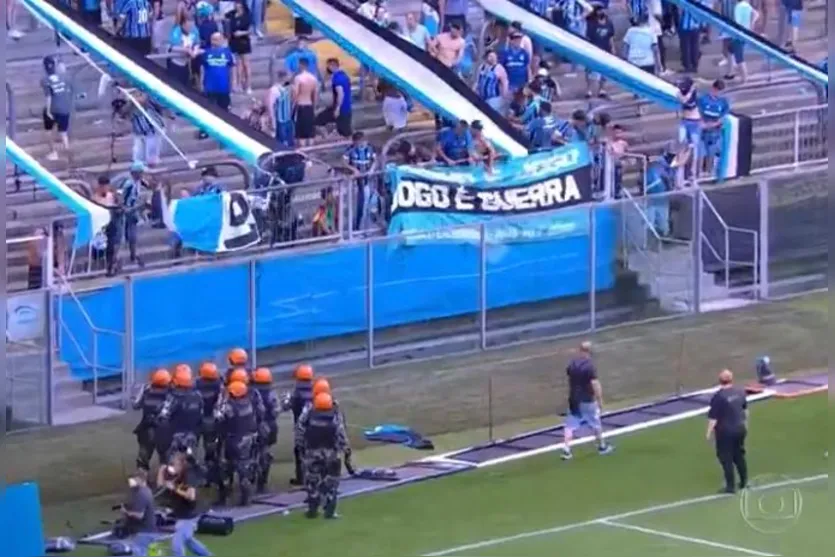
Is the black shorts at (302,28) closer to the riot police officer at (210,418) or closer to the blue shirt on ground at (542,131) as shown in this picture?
the blue shirt on ground at (542,131)

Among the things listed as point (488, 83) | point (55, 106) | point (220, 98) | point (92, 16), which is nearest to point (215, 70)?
point (220, 98)

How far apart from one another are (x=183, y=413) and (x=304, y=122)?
947cm

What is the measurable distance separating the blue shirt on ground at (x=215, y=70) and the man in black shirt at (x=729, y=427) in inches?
416

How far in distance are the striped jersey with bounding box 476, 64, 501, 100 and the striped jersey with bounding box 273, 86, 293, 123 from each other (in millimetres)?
3272

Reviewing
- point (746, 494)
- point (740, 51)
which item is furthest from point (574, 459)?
point (740, 51)

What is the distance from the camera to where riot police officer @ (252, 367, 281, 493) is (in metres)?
25.4

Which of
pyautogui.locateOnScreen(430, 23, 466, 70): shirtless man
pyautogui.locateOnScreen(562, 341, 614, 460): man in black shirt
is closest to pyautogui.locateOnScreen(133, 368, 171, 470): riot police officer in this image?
pyautogui.locateOnScreen(562, 341, 614, 460): man in black shirt

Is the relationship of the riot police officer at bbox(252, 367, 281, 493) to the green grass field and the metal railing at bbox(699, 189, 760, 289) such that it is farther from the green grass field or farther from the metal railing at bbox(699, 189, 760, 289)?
the metal railing at bbox(699, 189, 760, 289)

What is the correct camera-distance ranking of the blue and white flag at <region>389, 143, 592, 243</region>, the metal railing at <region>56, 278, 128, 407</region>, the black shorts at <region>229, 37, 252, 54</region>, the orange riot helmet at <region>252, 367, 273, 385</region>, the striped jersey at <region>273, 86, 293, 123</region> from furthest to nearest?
the black shorts at <region>229, 37, 252, 54</region>
the striped jersey at <region>273, 86, 293, 123</region>
the blue and white flag at <region>389, 143, 592, 243</region>
the metal railing at <region>56, 278, 128, 407</region>
the orange riot helmet at <region>252, 367, 273, 385</region>

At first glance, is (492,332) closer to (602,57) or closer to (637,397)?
(637,397)

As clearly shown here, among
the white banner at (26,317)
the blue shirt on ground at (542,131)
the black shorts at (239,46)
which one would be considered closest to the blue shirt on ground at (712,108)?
the blue shirt on ground at (542,131)

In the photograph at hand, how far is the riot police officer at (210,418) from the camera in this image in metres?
25.0

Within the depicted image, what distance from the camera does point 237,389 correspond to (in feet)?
81.4

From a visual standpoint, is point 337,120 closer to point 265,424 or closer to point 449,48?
point 449,48
